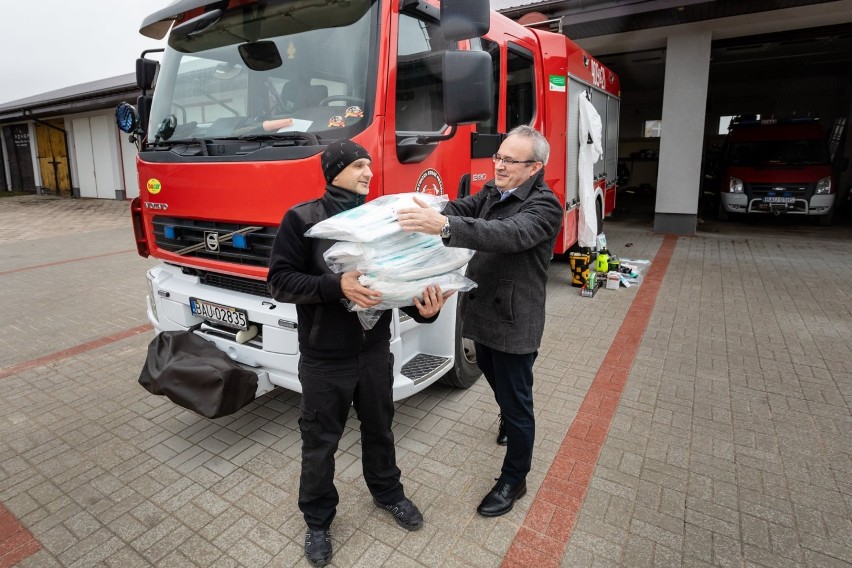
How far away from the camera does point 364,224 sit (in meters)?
1.92

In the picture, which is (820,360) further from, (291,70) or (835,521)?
(291,70)

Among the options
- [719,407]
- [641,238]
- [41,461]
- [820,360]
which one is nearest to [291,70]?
[41,461]

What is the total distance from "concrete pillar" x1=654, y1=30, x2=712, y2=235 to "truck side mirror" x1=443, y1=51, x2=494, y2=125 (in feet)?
26.8

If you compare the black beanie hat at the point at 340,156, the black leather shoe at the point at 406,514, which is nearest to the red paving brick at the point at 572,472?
the black leather shoe at the point at 406,514

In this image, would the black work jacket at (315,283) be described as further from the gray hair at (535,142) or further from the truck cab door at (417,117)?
the gray hair at (535,142)

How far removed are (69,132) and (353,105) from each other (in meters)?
23.3

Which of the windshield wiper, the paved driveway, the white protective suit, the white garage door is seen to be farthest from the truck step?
the white garage door

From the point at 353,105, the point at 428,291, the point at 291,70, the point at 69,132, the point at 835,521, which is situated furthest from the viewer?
the point at 69,132

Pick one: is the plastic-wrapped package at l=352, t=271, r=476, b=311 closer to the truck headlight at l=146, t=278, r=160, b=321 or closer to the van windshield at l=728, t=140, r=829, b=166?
the truck headlight at l=146, t=278, r=160, b=321

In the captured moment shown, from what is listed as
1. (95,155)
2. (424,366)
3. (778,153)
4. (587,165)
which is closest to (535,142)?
(424,366)

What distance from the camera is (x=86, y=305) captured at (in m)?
6.20

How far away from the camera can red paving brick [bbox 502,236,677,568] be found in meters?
2.34

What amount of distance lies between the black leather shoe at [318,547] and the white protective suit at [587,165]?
510 centimetres

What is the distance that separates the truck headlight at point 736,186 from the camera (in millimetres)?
11086
